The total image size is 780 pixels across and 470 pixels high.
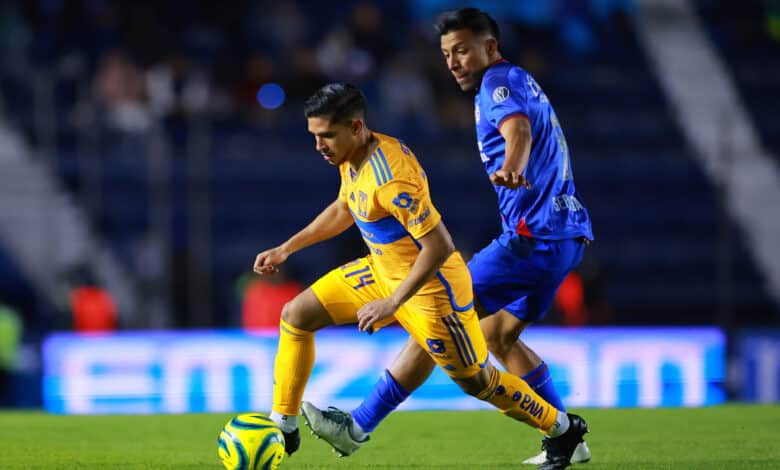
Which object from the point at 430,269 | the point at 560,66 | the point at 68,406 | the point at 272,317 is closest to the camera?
the point at 430,269

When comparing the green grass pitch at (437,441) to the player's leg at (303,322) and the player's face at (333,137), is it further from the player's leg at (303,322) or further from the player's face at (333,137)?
the player's face at (333,137)

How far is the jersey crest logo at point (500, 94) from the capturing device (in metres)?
5.64

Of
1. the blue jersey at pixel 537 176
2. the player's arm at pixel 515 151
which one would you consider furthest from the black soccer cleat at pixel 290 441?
the player's arm at pixel 515 151

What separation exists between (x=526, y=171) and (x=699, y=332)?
6667 millimetres

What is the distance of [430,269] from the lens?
206 inches

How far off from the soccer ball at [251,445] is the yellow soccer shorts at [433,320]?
2.03 ft

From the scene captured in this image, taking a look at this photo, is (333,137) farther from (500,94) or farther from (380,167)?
(500,94)

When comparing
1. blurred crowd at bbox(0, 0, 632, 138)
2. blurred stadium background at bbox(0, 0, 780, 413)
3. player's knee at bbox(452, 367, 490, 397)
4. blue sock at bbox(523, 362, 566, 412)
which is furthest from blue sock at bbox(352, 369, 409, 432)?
blurred crowd at bbox(0, 0, 632, 138)

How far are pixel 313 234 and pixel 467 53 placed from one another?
3.59ft

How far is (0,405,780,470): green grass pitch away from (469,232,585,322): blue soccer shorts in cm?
80

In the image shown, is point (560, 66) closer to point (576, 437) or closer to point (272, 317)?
point (272, 317)

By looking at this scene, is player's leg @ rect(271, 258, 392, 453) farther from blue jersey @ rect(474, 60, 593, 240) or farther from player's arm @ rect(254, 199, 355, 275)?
blue jersey @ rect(474, 60, 593, 240)

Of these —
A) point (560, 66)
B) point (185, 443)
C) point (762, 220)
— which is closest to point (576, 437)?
point (185, 443)

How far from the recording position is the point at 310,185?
15586 mm
